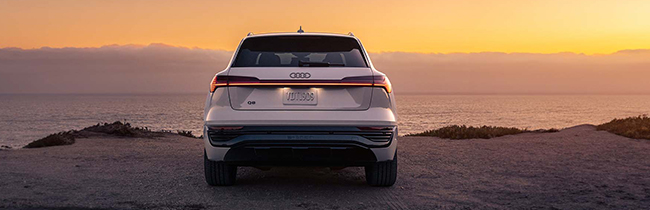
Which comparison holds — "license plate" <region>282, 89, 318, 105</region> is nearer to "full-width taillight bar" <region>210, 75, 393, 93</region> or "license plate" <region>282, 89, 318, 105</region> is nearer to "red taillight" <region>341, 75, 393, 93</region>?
"full-width taillight bar" <region>210, 75, 393, 93</region>

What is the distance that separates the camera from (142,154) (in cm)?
1157

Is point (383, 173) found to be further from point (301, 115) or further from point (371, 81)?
point (301, 115)

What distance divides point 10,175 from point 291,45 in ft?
15.6

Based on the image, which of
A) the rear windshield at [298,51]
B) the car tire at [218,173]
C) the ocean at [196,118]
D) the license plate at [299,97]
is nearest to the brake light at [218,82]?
the rear windshield at [298,51]

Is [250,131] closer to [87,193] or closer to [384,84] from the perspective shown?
[384,84]

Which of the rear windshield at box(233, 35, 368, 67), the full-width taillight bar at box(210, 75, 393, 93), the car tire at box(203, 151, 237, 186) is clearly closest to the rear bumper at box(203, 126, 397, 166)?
the full-width taillight bar at box(210, 75, 393, 93)

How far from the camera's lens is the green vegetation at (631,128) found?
13289 mm

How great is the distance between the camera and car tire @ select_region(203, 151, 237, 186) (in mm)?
6883

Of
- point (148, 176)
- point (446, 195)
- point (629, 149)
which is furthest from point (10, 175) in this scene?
point (629, 149)

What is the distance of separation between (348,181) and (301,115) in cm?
226

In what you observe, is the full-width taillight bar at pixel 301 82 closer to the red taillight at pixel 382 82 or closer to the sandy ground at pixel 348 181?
the red taillight at pixel 382 82

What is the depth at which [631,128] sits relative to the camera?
1430 cm

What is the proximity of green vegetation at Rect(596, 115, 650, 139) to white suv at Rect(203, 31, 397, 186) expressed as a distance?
9617 millimetres

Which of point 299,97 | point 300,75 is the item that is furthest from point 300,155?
point 300,75
